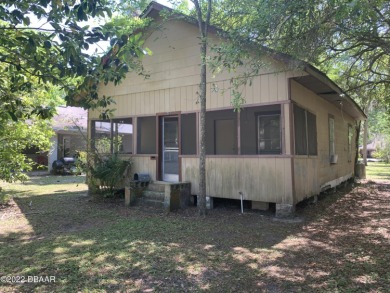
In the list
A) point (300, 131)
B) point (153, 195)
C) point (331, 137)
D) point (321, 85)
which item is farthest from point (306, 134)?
point (153, 195)

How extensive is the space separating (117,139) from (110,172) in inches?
55.8

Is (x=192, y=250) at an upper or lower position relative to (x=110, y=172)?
lower

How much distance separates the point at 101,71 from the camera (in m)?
3.92

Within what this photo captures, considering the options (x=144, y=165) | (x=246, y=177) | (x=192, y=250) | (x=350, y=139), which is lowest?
(x=192, y=250)

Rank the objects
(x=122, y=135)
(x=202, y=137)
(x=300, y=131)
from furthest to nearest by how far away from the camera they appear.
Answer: (x=122, y=135)
(x=300, y=131)
(x=202, y=137)

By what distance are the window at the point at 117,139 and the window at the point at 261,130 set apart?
387cm

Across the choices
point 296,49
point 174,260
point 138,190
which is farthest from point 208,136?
point 174,260

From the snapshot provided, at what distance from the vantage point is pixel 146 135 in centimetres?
970

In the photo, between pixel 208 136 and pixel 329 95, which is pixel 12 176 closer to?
pixel 208 136

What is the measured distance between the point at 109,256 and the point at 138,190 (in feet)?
13.9

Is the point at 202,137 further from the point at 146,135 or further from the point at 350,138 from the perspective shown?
the point at 350,138

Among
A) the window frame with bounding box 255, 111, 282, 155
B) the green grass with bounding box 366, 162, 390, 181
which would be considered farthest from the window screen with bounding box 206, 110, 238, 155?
the green grass with bounding box 366, 162, 390, 181

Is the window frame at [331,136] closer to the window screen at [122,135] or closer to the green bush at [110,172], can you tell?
the window screen at [122,135]

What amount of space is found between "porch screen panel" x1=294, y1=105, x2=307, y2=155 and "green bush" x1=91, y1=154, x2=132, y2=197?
190 inches
